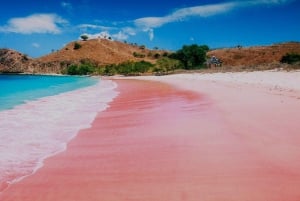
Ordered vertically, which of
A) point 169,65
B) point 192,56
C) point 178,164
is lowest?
point 178,164

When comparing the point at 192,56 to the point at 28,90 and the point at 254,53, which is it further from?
the point at 28,90

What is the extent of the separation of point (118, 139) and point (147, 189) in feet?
10.1

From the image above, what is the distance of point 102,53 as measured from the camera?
13738 centimetres

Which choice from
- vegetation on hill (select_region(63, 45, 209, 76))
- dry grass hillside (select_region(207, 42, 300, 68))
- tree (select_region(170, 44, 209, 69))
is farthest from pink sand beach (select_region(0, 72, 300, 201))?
dry grass hillside (select_region(207, 42, 300, 68))

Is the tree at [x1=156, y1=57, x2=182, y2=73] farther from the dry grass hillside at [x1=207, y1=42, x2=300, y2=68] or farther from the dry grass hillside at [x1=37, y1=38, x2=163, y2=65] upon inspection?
the dry grass hillside at [x1=37, y1=38, x2=163, y2=65]

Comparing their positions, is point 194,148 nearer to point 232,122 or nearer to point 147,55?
point 232,122

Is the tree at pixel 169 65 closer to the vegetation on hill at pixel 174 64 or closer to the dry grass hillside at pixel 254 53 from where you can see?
the vegetation on hill at pixel 174 64

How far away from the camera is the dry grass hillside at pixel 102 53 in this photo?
131125mm

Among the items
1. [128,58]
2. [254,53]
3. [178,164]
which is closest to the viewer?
[178,164]

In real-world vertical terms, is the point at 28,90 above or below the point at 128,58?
below

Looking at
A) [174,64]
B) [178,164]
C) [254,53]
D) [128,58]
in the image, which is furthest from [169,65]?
[178,164]

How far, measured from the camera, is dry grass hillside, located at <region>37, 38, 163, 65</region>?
131125 millimetres

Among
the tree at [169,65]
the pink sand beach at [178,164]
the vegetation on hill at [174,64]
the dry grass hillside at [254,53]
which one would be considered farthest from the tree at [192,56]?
the pink sand beach at [178,164]

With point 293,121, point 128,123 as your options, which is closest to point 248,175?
point 293,121
